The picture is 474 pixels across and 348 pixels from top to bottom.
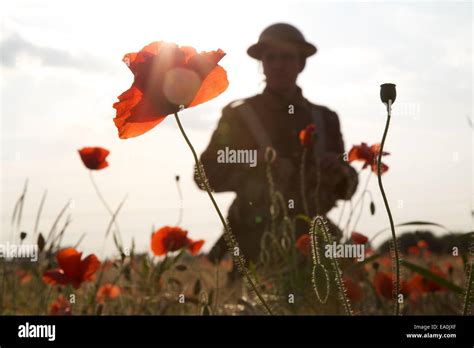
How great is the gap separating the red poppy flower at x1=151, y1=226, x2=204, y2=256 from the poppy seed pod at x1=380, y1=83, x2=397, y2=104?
4.32 feet

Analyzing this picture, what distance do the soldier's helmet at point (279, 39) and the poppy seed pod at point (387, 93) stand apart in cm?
322

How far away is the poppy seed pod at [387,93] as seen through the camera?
931 millimetres

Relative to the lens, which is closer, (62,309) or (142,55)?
(142,55)

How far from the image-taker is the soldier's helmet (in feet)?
13.4

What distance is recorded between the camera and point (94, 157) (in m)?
2.09

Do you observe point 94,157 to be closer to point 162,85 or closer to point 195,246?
point 195,246

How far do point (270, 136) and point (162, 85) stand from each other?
135 inches

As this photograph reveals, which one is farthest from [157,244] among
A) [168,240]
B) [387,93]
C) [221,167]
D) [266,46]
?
[266,46]

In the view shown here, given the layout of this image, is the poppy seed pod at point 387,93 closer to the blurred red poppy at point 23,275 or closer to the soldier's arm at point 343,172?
the soldier's arm at point 343,172

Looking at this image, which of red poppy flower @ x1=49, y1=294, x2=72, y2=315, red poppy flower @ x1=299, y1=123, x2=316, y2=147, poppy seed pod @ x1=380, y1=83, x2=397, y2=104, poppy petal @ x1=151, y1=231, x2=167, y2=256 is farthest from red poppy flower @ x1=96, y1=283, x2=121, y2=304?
poppy seed pod @ x1=380, y1=83, x2=397, y2=104

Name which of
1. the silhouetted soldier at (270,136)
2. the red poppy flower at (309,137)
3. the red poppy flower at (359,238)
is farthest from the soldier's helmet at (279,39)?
the red poppy flower at (359,238)
